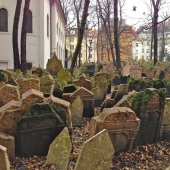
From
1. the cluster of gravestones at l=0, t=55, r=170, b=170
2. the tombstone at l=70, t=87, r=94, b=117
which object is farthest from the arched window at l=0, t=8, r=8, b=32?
the cluster of gravestones at l=0, t=55, r=170, b=170

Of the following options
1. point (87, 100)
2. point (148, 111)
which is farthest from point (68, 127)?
point (87, 100)

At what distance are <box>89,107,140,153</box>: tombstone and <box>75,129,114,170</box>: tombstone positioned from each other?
2.95 ft

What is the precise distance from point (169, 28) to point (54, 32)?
91.1ft

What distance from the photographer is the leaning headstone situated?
424 cm

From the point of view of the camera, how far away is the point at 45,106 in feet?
14.3

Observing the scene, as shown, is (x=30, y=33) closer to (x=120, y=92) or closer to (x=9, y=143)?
(x=120, y=92)

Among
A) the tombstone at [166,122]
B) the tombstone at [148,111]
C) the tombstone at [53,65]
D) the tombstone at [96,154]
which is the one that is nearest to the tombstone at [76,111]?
the tombstone at [148,111]

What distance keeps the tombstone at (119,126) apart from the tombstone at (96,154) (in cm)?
90

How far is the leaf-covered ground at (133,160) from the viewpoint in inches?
164

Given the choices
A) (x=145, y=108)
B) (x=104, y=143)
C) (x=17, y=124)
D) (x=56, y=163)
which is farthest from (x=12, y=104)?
(x=145, y=108)

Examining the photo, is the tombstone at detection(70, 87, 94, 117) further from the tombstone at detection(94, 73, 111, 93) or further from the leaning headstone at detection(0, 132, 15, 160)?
the tombstone at detection(94, 73, 111, 93)

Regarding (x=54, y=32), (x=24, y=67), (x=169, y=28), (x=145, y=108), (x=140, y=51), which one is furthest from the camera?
(x=140, y=51)

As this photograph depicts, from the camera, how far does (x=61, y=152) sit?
12.9 feet

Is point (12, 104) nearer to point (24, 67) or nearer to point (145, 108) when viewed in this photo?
point (145, 108)
